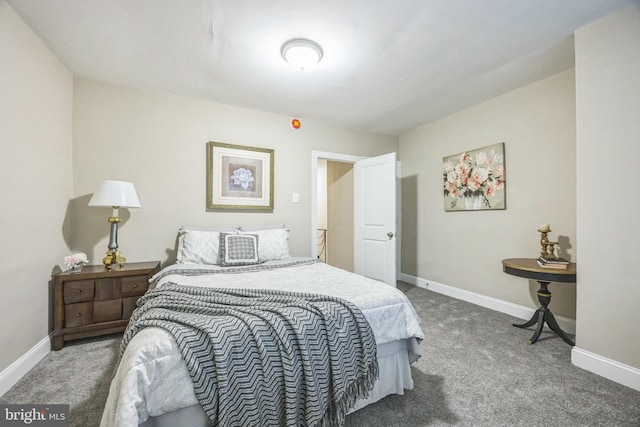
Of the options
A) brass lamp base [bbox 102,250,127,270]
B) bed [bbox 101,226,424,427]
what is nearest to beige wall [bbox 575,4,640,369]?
bed [bbox 101,226,424,427]

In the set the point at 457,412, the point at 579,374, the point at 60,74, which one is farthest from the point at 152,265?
the point at 579,374

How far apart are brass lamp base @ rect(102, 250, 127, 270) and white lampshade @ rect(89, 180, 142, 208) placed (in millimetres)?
474

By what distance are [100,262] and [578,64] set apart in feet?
14.9

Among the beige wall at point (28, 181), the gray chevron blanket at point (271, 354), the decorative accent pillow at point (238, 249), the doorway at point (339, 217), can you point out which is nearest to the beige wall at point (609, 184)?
the gray chevron blanket at point (271, 354)

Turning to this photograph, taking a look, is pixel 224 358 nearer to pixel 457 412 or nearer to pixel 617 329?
pixel 457 412

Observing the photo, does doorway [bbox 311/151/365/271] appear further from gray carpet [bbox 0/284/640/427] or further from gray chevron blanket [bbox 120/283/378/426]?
gray chevron blanket [bbox 120/283/378/426]

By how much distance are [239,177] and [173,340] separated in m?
2.48

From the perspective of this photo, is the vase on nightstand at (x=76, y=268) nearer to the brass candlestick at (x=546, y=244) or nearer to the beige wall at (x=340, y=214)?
the beige wall at (x=340, y=214)

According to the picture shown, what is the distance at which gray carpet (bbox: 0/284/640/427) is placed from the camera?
1.47m

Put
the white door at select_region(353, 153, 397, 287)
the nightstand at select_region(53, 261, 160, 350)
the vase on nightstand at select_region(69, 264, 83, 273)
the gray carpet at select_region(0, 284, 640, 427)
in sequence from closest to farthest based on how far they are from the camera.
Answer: the gray carpet at select_region(0, 284, 640, 427) < the nightstand at select_region(53, 261, 160, 350) < the vase on nightstand at select_region(69, 264, 83, 273) < the white door at select_region(353, 153, 397, 287)

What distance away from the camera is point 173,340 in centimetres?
111

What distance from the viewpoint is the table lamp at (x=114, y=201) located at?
2.37 metres

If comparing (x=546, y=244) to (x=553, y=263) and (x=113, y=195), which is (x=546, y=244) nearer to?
(x=553, y=263)

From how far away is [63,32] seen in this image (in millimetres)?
2023
